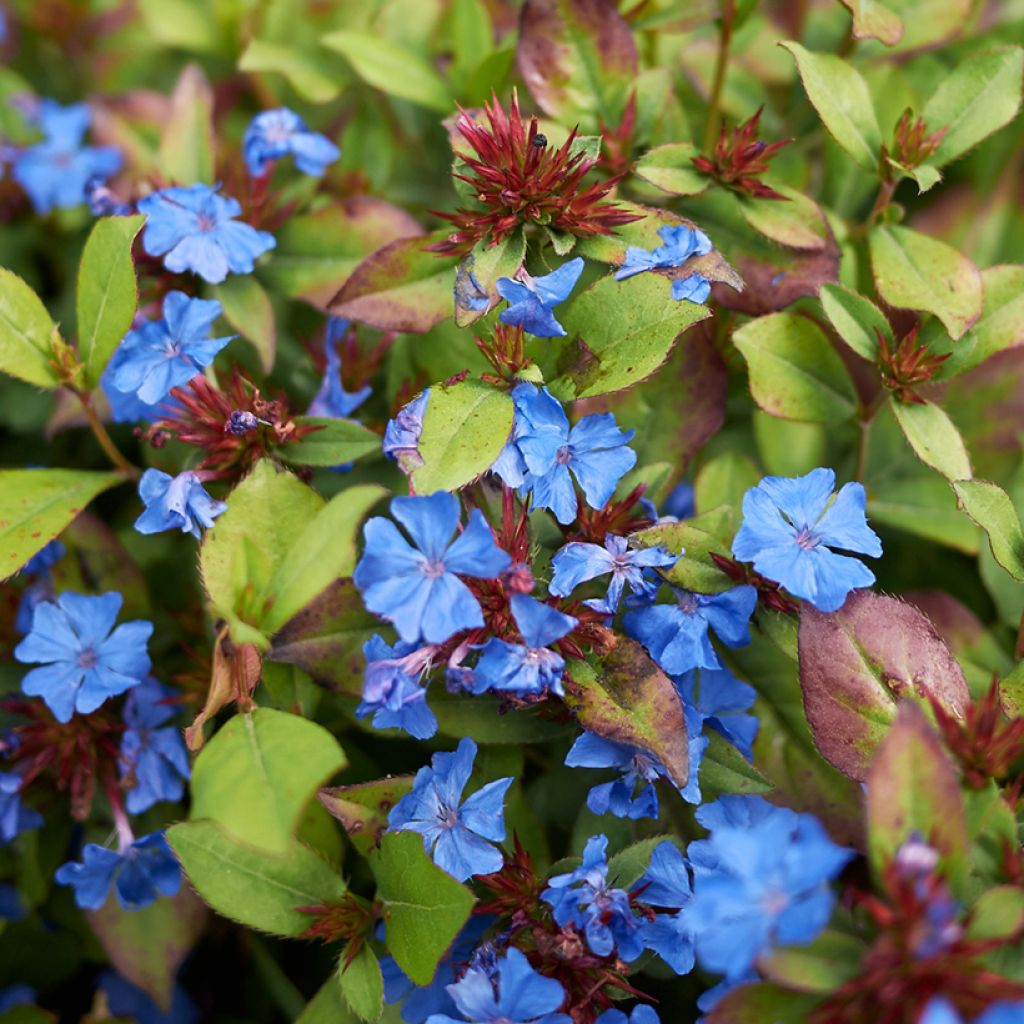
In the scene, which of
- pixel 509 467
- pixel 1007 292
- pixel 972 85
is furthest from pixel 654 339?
pixel 972 85

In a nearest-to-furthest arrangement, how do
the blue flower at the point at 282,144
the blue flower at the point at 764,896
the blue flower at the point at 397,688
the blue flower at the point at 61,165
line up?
the blue flower at the point at 764,896
the blue flower at the point at 397,688
the blue flower at the point at 282,144
the blue flower at the point at 61,165

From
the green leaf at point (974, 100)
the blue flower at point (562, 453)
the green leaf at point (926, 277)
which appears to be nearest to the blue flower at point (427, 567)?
the blue flower at point (562, 453)

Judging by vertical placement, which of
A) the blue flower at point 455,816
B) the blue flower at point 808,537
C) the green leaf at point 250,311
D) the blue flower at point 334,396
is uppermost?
the blue flower at point 808,537

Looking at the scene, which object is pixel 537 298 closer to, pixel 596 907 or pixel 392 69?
pixel 596 907

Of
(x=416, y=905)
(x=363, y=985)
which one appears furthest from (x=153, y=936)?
(x=416, y=905)

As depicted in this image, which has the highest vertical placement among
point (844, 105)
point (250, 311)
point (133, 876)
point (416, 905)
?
point (844, 105)

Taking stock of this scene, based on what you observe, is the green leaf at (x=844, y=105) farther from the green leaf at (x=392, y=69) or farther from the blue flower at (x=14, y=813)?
the blue flower at (x=14, y=813)
